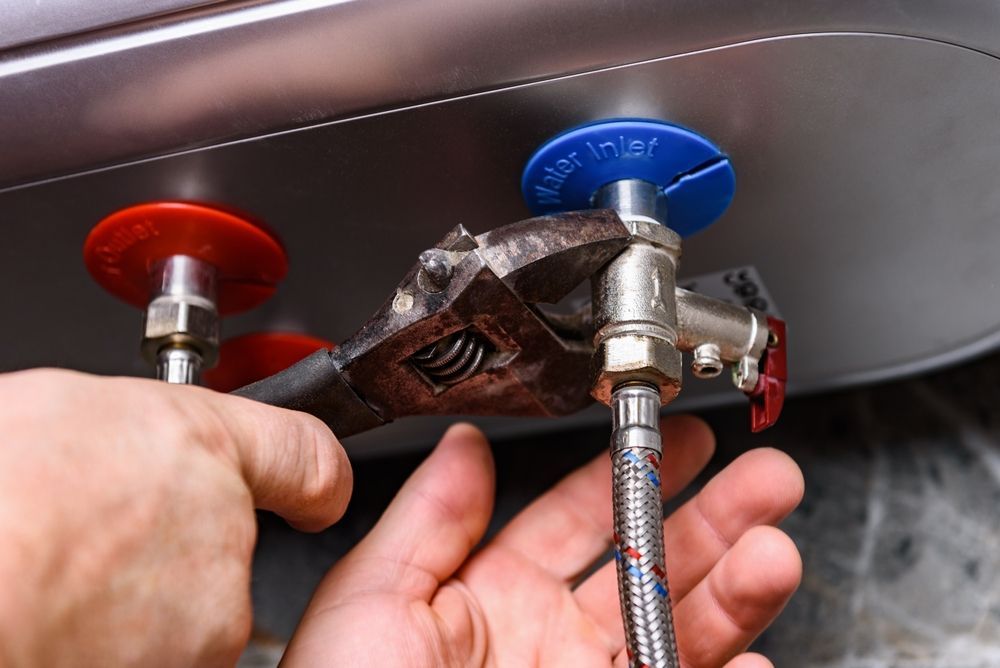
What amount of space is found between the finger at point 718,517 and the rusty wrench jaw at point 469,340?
4.3 inches

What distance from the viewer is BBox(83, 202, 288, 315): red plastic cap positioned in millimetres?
479

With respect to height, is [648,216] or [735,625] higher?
[648,216]

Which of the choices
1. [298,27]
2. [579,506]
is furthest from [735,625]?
[298,27]

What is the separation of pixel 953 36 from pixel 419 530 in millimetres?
386

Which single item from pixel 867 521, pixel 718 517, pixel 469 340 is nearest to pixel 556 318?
pixel 469 340

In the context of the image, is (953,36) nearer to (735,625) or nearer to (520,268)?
(520,268)

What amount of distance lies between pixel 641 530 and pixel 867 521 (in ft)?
1.27

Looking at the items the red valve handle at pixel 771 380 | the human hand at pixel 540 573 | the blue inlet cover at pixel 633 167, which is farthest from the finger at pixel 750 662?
the blue inlet cover at pixel 633 167

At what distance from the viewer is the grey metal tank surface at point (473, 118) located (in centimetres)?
39

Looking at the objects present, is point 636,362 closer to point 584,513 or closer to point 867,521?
point 584,513

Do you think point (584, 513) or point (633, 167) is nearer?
Result: point (633, 167)

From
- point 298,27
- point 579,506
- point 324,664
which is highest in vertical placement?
point 298,27

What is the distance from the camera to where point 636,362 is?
41cm

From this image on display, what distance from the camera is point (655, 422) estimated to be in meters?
0.42
